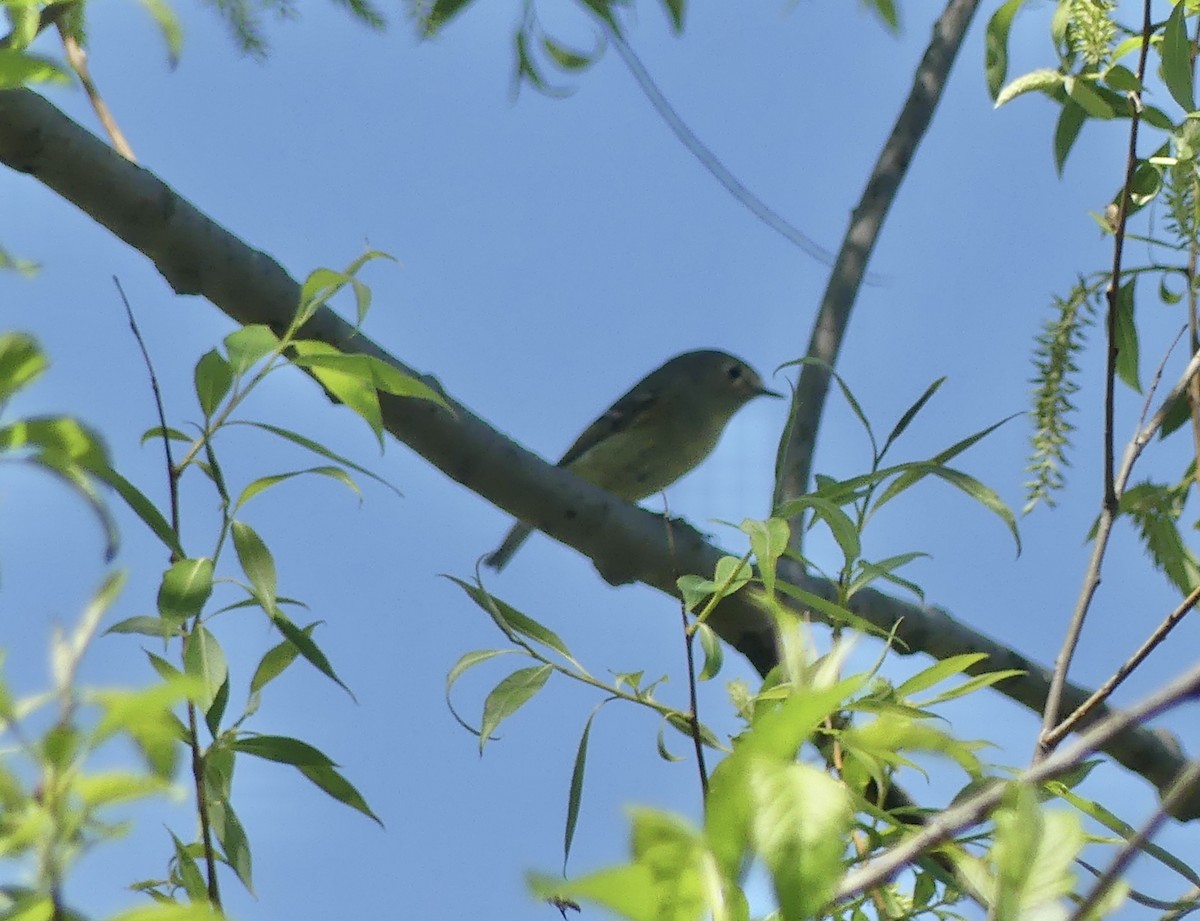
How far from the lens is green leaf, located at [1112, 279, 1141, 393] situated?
70.5 inches

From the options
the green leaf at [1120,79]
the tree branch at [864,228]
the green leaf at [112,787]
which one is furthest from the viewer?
the tree branch at [864,228]

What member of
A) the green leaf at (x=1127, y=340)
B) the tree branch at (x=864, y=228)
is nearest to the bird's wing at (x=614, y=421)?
the tree branch at (x=864, y=228)

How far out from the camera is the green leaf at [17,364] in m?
0.69

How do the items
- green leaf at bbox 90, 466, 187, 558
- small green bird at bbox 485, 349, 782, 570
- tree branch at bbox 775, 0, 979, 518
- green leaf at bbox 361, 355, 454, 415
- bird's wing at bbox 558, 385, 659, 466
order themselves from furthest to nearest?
bird's wing at bbox 558, 385, 659, 466 < small green bird at bbox 485, 349, 782, 570 < tree branch at bbox 775, 0, 979, 518 < green leaf at bbox 361, 355, 454, 415 < green leaf at bbox 90, 466, 187, 558

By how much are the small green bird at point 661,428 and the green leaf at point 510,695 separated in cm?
371

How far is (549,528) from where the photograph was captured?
2.10 m

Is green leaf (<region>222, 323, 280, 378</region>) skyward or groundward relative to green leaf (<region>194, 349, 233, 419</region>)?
skyward

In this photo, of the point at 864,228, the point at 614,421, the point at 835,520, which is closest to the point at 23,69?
the point at 835,520

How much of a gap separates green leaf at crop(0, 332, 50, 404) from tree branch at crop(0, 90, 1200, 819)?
2.44 feet

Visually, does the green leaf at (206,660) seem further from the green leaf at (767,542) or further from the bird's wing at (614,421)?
the bird's wing at (614,421)

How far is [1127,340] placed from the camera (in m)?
1.83

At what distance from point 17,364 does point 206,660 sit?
33 cm

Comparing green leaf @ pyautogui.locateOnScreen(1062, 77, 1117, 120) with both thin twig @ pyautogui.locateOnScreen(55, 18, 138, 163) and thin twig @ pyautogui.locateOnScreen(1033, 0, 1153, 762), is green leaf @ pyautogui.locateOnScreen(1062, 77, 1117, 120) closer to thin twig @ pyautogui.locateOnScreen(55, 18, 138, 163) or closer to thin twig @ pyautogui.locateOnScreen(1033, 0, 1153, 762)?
thin twig @ pyautogui.locateOnScreen(1033, 0, 1153, 762)

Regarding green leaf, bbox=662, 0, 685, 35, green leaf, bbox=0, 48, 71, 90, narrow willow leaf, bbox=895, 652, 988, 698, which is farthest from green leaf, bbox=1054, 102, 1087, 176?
green leaf, bbox=0, 48, 71, 90
